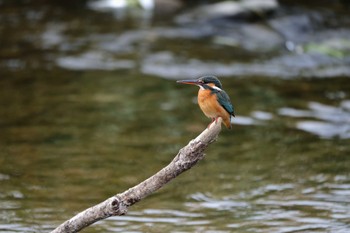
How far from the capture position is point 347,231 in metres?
6.18

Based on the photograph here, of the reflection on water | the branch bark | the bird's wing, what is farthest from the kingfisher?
the reflection on water

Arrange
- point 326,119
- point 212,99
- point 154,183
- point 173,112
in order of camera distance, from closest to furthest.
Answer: point 154,183, point 212,99, point 326,119, point 173,112

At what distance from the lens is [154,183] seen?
14.3 feet

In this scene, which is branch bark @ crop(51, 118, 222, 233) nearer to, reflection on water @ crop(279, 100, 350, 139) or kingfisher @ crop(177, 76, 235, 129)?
kingfisher @ crop(177, 76, 235, 129)

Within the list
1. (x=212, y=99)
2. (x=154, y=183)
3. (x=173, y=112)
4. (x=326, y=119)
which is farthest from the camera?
(x=173, y=112)

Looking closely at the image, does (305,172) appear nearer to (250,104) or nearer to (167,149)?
(167,149)

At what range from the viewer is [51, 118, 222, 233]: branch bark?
427 cm

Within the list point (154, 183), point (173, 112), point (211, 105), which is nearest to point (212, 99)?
point (211, 105)

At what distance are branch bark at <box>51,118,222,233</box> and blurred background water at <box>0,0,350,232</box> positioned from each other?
1.92 metres

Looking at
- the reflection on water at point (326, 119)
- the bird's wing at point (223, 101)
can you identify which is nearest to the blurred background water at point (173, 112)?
the reflection on water at point (326, 119)

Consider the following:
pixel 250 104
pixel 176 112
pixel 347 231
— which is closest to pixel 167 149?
pixel 176 112

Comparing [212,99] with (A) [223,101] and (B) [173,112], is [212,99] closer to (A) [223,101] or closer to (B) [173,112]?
(A) [223,101]

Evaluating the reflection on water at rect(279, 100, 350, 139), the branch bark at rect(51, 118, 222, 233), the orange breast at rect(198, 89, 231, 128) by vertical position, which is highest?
the reflection on water at rect(279, 100, 350, 139)

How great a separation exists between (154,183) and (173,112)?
18.6 feet
